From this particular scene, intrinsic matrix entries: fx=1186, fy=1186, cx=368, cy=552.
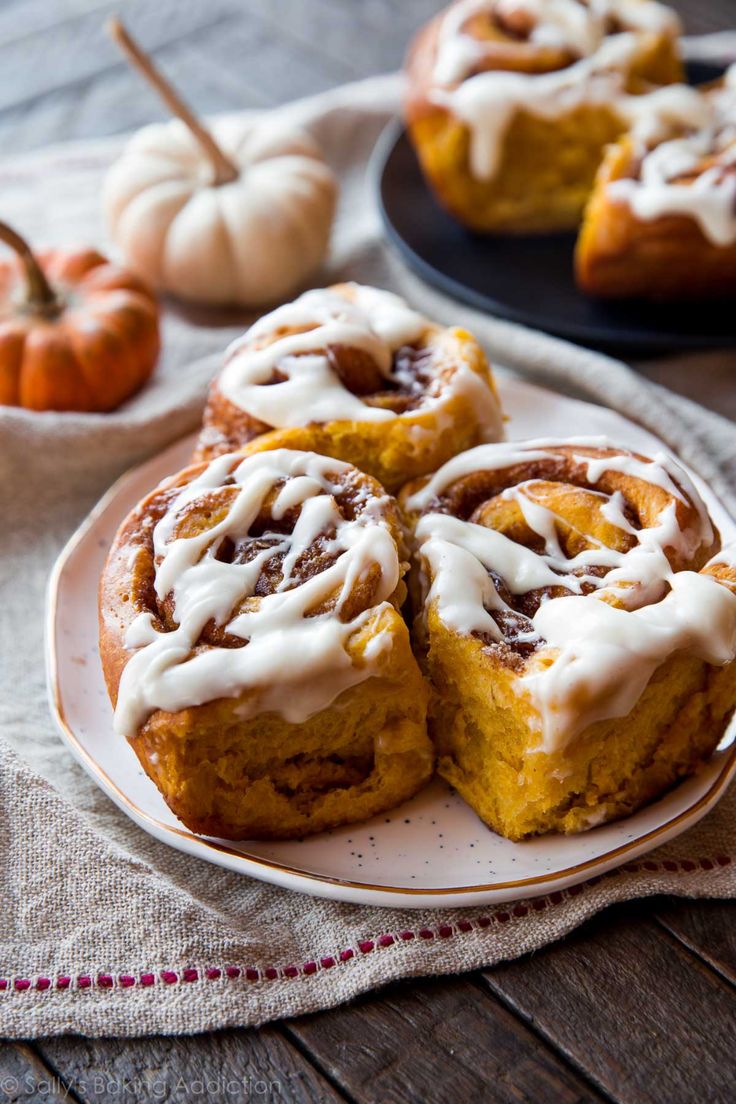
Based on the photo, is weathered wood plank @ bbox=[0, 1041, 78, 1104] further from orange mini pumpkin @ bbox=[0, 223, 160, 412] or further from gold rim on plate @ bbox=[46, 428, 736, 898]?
orange mini pumpkin @ bbox=[0, 223, 160, 412]

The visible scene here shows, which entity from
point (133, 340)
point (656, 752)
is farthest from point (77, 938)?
point (133, 340)

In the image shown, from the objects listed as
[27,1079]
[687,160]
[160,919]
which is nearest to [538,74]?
[687,160]

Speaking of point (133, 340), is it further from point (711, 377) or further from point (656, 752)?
point (656, 752)

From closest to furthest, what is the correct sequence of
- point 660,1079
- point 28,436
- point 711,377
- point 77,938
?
point 660,1079
point 77,938
point 28,436
point 711,377

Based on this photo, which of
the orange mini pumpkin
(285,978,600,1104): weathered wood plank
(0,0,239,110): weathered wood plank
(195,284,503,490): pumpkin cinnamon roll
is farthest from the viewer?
(0,0,239,110): weathered wood plank

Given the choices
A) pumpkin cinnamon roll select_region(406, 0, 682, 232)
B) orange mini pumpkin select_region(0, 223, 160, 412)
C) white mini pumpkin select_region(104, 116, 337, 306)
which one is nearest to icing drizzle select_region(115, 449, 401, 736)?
orange mini pumpkin select_region(0, 223, 160, 412)

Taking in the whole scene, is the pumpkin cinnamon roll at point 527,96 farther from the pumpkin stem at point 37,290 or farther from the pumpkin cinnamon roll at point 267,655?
the pumpkin cinnamon roll at point 267,655

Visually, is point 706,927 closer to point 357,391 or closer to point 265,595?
point 265,595
